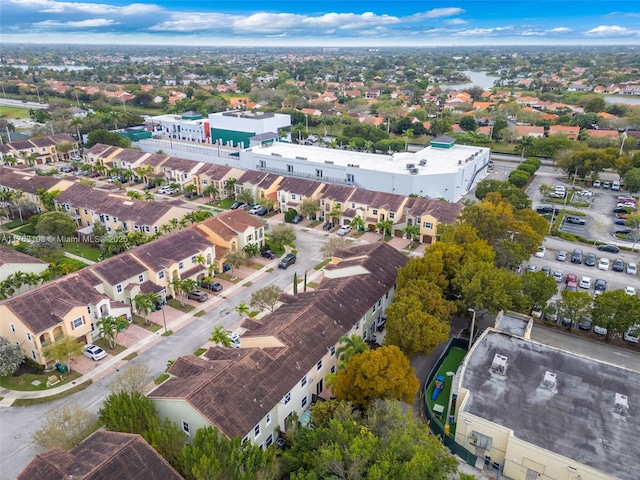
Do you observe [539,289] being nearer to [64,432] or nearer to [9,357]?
[64,432]

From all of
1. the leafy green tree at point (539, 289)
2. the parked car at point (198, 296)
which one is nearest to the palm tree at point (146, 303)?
the parked car at point (198, 296)

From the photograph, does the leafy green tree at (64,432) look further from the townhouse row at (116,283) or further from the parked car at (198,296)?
the parked car at (198,296)

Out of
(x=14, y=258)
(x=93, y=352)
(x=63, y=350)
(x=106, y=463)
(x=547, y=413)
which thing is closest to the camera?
(x=106, y=463)

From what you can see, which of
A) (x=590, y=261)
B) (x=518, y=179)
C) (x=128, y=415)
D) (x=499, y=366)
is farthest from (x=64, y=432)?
(x=518, y=179)

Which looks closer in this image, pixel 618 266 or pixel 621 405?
pixel 621 405

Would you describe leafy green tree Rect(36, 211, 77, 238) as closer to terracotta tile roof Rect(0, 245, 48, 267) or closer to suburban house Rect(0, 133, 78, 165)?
terracotta tile roof Rect(0, 245, 48, 267)
